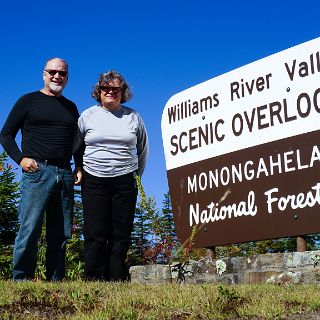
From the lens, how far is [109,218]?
593cm

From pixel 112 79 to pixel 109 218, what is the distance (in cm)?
137

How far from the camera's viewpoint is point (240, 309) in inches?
152

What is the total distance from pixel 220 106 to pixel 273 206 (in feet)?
5.41

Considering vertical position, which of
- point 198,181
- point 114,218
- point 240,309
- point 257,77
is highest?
point 257,77

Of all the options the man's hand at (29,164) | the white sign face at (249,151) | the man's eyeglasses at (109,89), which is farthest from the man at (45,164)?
the white sign face at (249,151)

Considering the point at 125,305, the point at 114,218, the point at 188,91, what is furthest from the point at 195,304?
the point at 188,91

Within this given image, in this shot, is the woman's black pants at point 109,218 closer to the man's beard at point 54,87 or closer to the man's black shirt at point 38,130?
the man's black shirt at point 38,130

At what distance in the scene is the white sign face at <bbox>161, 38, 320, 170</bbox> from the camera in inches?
285

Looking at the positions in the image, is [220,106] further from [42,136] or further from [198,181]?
[42,136]

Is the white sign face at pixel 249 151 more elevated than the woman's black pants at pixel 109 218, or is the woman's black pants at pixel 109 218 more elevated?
the white sign face at pixel 249 151

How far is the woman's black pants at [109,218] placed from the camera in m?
5.85

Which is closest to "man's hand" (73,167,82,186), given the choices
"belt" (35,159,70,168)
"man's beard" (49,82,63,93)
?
"belt" (35,159,70,168)

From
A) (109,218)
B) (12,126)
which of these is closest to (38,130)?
(12,126)

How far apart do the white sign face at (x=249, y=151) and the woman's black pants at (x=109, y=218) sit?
1.10 m
